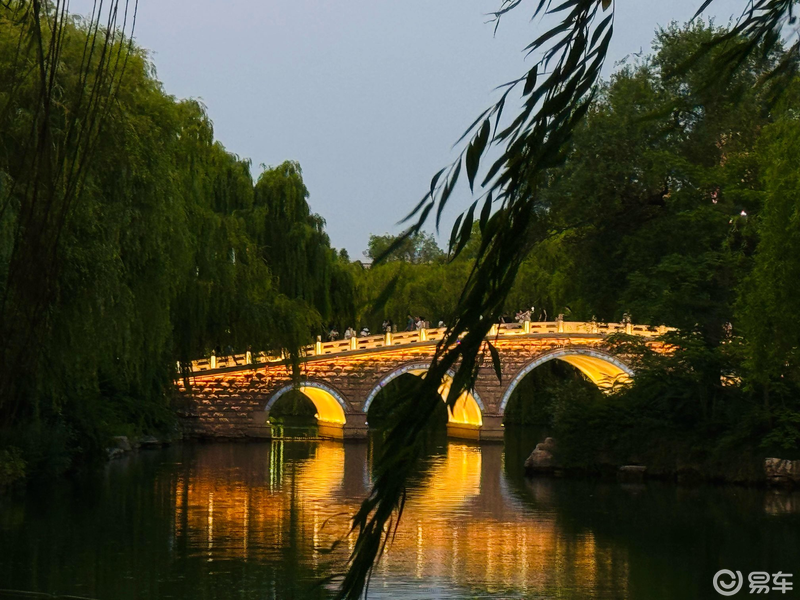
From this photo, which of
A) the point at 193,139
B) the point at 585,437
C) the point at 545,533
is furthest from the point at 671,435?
the point at 193,139

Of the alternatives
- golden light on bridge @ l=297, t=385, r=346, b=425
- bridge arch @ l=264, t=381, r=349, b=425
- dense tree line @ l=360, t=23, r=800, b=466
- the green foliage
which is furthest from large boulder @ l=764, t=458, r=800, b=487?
golden light on bridge @ l=297, t=385, r=346, b=425

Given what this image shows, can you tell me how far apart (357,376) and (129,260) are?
623 inches

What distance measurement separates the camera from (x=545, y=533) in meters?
15.5

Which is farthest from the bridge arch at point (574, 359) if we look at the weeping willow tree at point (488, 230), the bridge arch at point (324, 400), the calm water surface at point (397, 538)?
the weeping willow tree at point (488, 230)

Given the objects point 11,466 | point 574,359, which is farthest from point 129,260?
point 574,359

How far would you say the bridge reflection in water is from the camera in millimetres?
12602

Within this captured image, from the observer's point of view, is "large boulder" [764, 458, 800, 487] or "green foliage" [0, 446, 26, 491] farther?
"large boulder" [764, 458, 800, 487]

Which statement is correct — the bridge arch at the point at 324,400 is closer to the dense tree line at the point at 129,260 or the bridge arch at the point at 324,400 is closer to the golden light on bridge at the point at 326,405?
the golden light on bridge at the point at 326,405

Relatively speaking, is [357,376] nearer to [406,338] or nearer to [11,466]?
[406,338]

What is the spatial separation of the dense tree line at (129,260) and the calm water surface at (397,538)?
124 cm

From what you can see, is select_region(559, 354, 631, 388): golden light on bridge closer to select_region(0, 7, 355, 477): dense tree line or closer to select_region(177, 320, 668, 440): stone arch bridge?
select_region(177, 320, 668, 440): stone arch bridge

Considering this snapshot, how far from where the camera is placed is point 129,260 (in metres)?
14.1

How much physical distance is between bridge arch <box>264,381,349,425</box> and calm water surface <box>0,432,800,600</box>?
6.68 metres

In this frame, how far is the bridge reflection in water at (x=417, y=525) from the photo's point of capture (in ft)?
41.3
